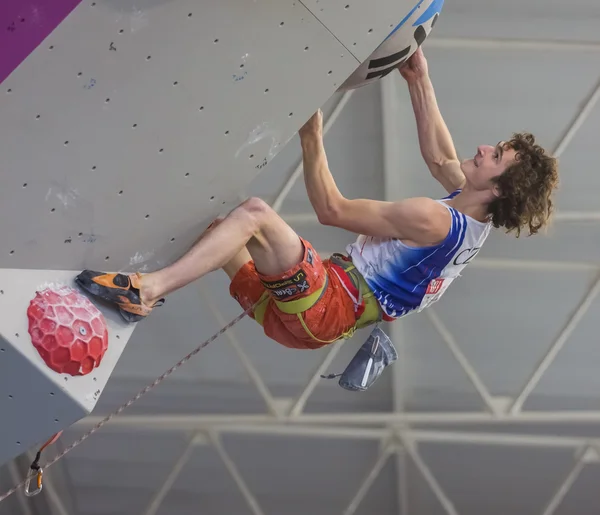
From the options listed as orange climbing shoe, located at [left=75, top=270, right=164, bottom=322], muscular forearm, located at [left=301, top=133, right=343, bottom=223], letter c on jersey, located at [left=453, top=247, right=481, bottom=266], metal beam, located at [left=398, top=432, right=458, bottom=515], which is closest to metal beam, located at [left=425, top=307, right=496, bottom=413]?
metal beam, located at [left=398, top=432, right=458, bottom=515]

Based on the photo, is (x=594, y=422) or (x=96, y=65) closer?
(x=96, y=65)

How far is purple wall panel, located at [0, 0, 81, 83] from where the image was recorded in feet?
8.73

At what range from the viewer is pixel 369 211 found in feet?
12.0

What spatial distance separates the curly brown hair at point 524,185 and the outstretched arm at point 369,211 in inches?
9.6

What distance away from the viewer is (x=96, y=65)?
280cm

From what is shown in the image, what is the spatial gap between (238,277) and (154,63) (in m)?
1.43

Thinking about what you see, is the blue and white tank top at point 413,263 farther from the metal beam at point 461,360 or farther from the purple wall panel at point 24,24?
the metal beam at point 461,360

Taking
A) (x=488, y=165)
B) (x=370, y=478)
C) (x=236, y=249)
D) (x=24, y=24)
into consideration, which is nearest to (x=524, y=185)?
(x=488, y=165)

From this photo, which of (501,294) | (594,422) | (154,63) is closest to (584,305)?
(501,294)

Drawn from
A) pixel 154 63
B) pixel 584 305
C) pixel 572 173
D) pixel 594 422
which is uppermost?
pixel 154 63

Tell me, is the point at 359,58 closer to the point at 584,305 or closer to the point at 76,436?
the point at 584,305

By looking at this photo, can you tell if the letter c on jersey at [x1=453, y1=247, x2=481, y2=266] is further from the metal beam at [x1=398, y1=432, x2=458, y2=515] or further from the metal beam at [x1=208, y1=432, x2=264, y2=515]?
the metal beam at [x1=208, y1=432, x2=264, y2=515]

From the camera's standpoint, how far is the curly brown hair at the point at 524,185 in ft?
12.0

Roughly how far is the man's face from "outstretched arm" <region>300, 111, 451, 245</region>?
19 cm
